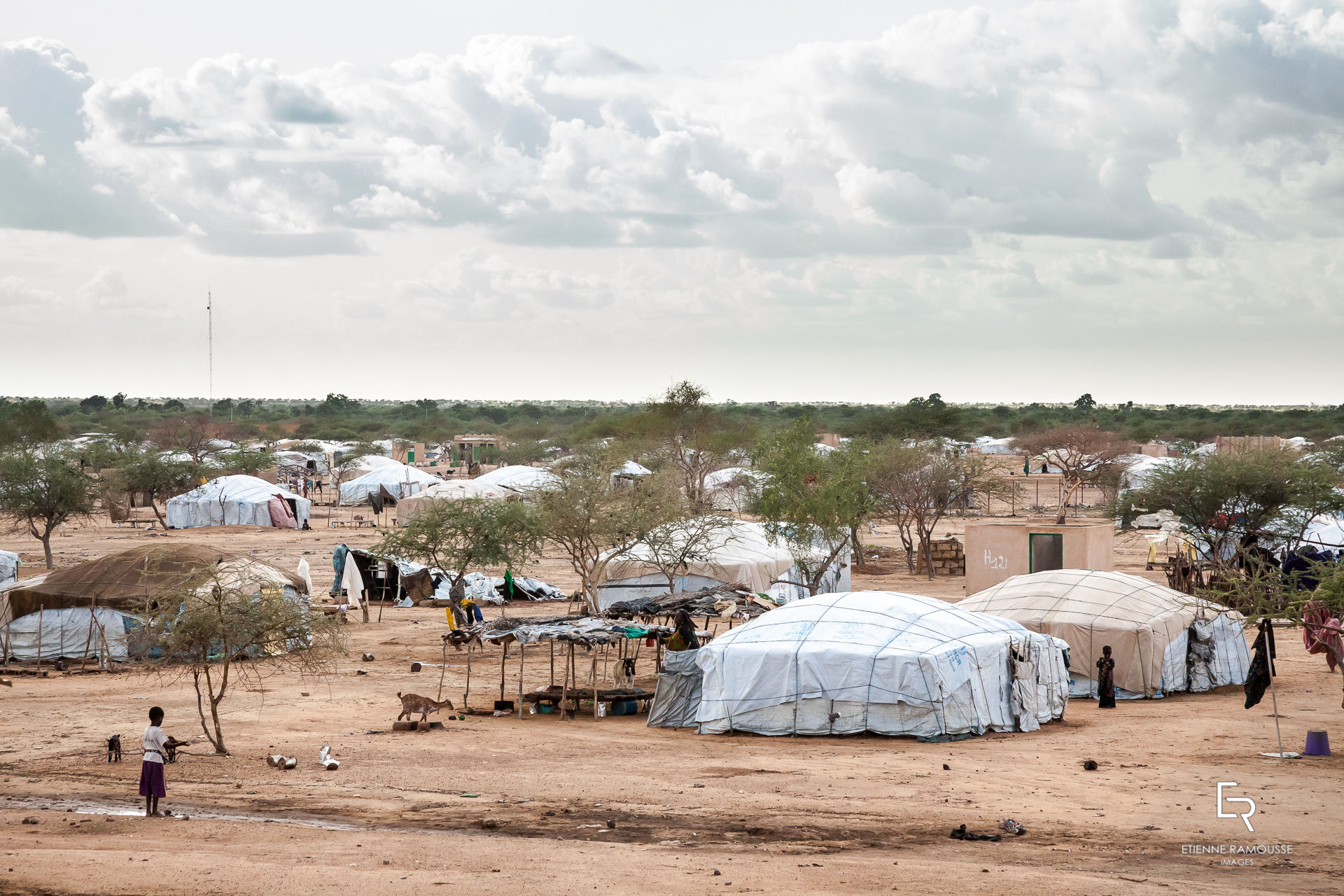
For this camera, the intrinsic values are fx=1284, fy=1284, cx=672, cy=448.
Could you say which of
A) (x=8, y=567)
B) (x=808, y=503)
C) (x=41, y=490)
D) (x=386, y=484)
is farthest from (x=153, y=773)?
(x=386, y=484)

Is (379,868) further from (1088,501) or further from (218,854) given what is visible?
(1088,501)

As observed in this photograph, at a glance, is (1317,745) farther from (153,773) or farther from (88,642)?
(88,642)

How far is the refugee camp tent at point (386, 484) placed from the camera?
6506 centimetres

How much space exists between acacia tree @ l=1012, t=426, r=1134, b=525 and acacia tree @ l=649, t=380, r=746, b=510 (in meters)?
17.7

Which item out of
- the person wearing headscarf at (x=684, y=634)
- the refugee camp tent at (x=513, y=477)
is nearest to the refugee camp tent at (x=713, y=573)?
the person wearing headscarf at (x=684, y=634)

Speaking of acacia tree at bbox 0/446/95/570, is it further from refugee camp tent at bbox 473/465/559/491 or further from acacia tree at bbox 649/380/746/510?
acacia tree at bbox 649/380/746/510

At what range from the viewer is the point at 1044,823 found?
13.6 meters

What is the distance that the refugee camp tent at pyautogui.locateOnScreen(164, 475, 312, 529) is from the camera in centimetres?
5741

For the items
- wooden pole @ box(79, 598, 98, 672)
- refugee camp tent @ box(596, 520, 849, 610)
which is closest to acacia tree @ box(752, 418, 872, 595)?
refugee camp tent @ box(596, 520, 849, 610)

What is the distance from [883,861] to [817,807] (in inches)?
90.2

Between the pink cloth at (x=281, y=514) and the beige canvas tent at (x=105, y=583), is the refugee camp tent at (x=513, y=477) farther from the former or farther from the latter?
the beige canvas tent at (x=105, y=583)

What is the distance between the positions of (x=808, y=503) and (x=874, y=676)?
527 inches

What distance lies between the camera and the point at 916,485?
4306 centimetres

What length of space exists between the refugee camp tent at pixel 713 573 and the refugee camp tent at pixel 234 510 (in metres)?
28.5
